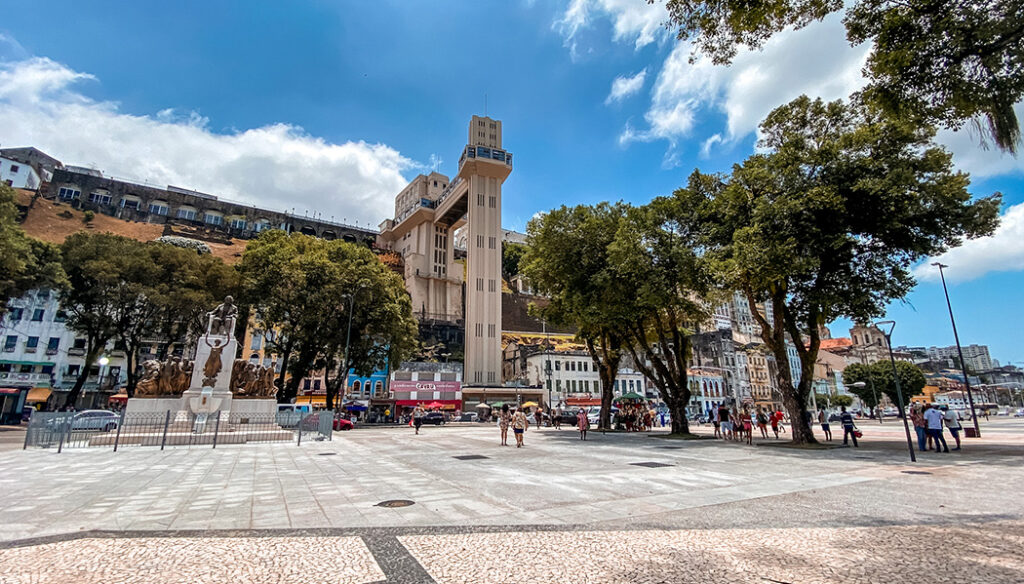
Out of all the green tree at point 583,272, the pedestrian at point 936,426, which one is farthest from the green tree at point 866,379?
the pedestrian at point 936,426

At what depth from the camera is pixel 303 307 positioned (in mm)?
35656

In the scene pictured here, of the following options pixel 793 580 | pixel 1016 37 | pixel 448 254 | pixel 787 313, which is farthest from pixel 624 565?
pixel 448 254

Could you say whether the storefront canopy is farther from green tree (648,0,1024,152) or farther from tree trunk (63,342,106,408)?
green tree (648,0,1024,152)

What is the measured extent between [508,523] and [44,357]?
2369 inches

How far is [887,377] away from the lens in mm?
67250

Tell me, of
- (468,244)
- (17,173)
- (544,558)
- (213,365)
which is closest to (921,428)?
(544,558)

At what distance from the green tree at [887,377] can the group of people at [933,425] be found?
188 ft

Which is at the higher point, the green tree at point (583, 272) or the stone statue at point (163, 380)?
the green tree at point (583, 272)

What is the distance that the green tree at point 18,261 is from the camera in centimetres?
2675

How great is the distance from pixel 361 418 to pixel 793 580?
47760mm

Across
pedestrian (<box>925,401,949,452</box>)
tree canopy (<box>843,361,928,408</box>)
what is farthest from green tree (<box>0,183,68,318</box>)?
tree canopy (<box>843,361,928,408</box>)

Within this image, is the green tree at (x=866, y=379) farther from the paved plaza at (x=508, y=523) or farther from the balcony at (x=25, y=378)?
the balcony at (x=25, y=378)

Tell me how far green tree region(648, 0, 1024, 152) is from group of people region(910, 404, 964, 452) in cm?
1140

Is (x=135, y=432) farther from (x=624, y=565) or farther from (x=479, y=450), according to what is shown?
(x=624, y=565)
